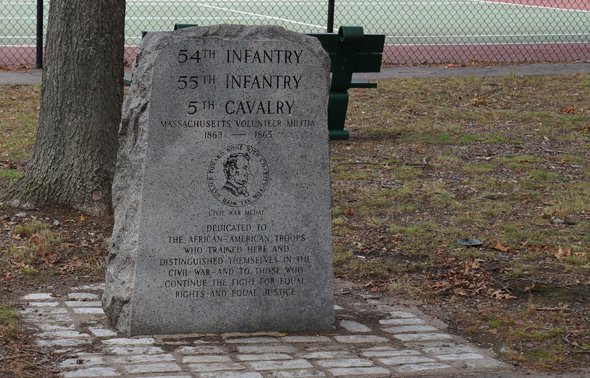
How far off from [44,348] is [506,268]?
301 cm

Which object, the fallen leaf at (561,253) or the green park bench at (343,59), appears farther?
the green park bench at (343,59)

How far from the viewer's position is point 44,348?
569 centimetres

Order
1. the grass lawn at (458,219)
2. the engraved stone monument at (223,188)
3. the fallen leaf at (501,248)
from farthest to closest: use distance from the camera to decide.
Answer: the fallen leaf at (501,248), the grass lawn at (458,219), the engraved stone monument at (223,188)

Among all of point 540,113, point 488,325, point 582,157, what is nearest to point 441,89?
point 540,113

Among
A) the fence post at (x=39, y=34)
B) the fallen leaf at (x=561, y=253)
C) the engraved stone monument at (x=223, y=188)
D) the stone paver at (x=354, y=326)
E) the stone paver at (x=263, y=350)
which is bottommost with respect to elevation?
the stone paver at (x=263, y=350)

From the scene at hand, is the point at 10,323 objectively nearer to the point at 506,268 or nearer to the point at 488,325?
the point at 488,325

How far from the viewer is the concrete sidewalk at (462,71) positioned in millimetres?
14508

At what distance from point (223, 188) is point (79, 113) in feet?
7.96

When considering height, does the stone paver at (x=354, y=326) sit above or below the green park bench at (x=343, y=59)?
below

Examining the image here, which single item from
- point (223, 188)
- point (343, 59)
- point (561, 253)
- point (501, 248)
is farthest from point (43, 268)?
point (343, 59)

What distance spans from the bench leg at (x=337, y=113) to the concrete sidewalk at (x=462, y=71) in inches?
138

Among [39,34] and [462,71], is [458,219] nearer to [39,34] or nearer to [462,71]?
[462,71]

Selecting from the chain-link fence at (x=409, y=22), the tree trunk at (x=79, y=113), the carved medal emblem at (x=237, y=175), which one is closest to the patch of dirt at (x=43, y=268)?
the tree trunk at (x=79, y=113)

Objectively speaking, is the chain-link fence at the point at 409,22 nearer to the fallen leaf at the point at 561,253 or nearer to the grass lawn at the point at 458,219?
the grass lawn at the point at 458,219
